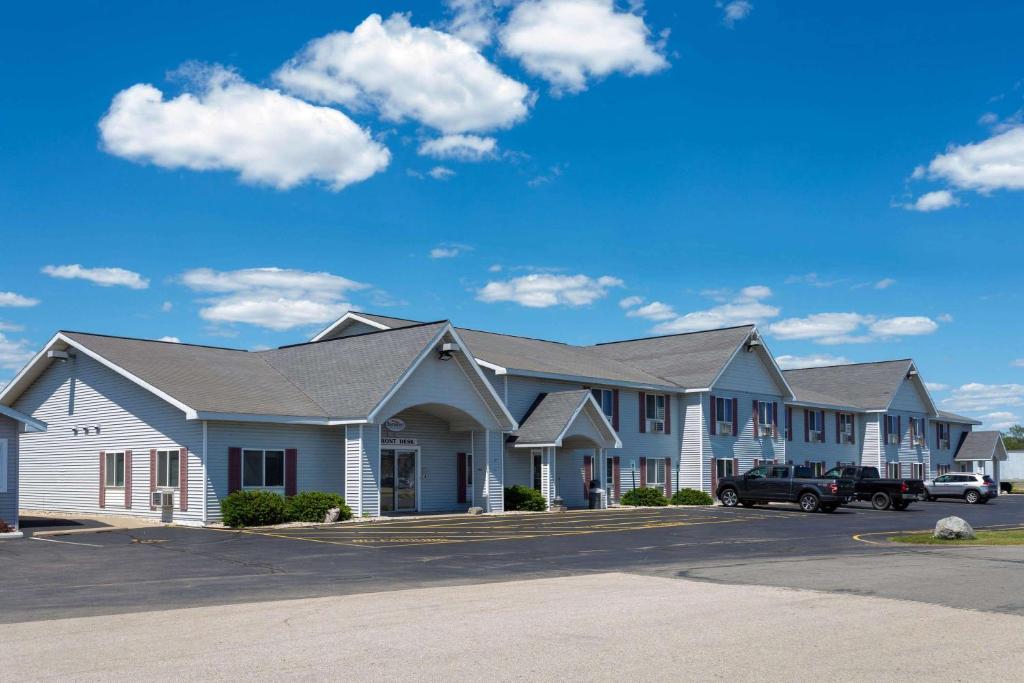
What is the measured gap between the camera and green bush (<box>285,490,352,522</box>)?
29.3 m

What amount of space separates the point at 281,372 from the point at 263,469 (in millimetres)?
6899

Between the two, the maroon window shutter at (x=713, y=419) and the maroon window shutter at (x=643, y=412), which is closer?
the maroon window shutter at (x=643, y=412)

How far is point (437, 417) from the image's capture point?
120 ft

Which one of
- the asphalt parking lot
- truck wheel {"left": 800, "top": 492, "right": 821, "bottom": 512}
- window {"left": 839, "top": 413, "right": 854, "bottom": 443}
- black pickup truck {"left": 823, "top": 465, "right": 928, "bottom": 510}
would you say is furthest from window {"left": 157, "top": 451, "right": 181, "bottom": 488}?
window {"left": 839, "top": 413, "right": 854, "bottom": 443}

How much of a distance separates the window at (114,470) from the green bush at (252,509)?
4.90 metres

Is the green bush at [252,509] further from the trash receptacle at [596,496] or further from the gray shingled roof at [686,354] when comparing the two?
the gray shingled roof at [686,354]

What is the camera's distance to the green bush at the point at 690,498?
44750mm

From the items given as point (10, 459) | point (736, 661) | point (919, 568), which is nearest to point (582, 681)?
point (736, 661)

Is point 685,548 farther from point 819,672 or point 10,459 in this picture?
point 10,459

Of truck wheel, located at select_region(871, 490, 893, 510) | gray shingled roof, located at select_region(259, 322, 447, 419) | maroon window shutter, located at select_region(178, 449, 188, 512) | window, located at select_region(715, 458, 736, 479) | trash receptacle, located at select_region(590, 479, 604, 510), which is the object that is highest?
gray shingled roof, located at select_region(259, 322, 447, 419)

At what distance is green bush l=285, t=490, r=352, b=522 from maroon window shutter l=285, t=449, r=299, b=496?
14.4 inches

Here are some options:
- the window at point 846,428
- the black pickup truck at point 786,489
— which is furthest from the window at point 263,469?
the window at point 846,428

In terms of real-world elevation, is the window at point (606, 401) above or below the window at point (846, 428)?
above

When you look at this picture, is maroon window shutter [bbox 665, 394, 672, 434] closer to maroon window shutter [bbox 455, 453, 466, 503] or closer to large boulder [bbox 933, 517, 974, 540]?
maroon window shutter [bbox 455, 453, 466, 503]
